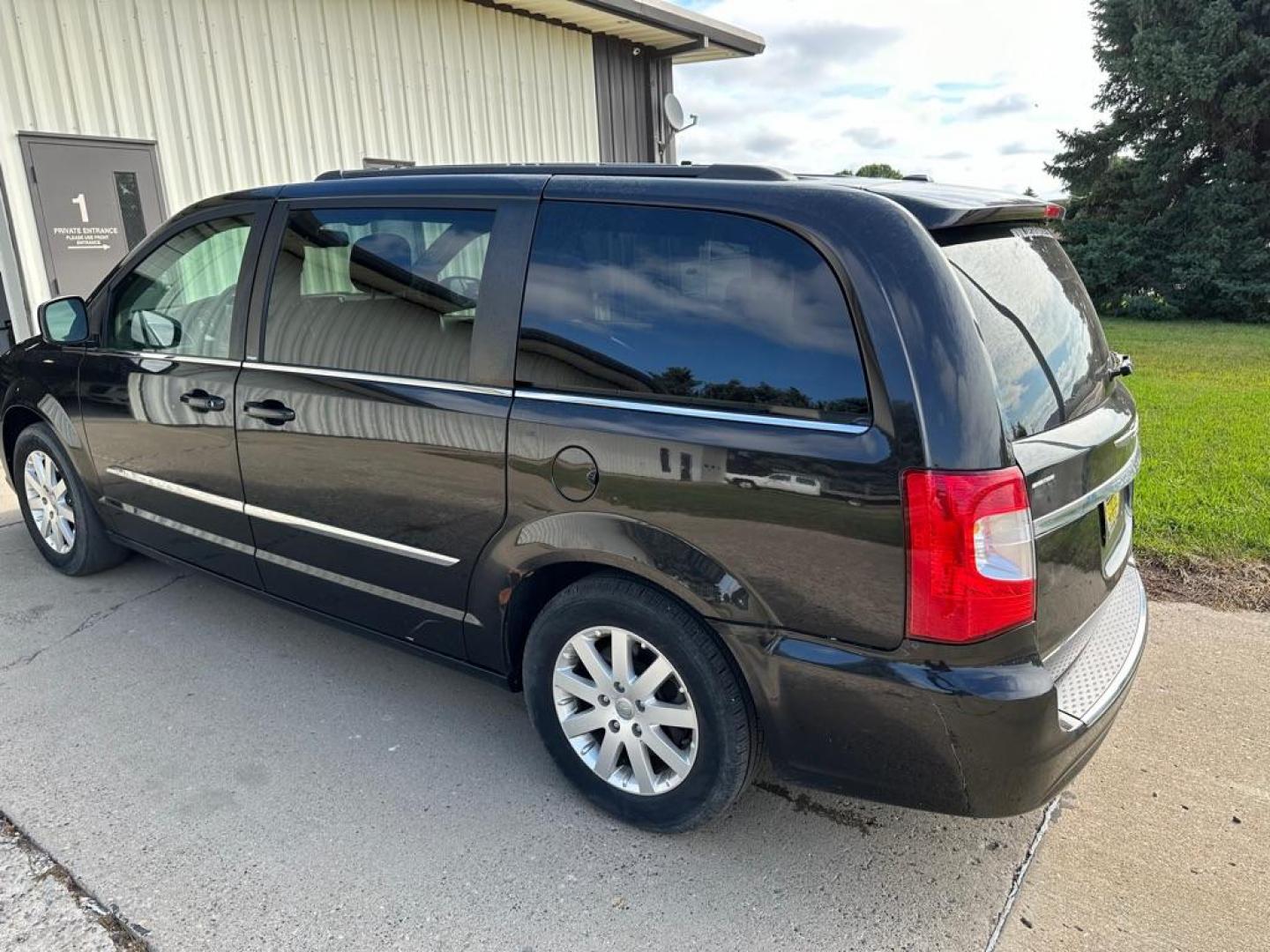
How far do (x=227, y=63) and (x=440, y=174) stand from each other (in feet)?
19.6

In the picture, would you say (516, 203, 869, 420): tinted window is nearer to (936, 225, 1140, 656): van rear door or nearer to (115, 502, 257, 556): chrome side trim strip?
(936, 225, 1140, 656): van rear door

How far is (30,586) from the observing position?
4348mm

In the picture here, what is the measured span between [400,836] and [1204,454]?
5.69 m

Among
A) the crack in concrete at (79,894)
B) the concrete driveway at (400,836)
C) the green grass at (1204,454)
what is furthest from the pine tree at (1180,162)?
the crack in concrete at (79,894)

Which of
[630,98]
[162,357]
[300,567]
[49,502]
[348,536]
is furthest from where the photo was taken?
[630,98]

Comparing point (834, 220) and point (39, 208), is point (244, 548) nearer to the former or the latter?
point (834, 220)

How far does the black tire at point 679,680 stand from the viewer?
2303 mm

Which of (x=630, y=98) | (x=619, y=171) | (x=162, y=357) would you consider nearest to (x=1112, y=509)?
(x=619, y=171)

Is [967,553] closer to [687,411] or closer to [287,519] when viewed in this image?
[687,411]

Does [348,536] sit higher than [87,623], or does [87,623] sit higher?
[348,536]

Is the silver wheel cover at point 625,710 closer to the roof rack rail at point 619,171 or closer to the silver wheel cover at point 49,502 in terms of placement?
the roof rack rail at point 619,171

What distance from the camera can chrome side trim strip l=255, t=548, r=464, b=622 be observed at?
112 inches

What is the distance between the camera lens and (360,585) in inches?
120

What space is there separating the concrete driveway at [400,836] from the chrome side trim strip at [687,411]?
3.99 ft
